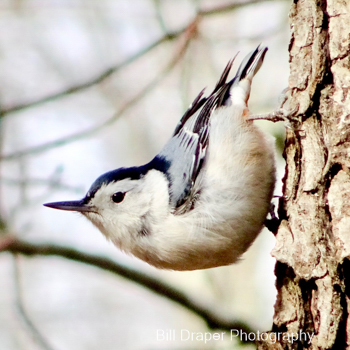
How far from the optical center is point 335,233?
56.5 inches

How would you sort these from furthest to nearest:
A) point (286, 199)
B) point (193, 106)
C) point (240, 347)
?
1. point (193, 106)
2. point (240, 347)
3. point (286, 199)

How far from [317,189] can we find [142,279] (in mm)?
1021

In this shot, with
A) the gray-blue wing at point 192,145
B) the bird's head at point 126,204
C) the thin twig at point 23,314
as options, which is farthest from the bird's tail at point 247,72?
the thin twig at point 23,314

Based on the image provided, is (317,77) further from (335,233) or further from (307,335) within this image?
(307,335)

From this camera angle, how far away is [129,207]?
2094 mm

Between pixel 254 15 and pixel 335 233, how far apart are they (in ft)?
10.6

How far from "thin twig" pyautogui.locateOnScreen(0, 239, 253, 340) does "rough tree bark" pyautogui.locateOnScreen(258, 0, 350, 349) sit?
2.06 feet

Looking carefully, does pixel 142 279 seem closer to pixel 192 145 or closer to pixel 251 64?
pixel 192 145

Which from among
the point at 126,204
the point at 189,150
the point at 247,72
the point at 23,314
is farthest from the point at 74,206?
the point at 247,72

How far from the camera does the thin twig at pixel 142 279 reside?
7.23ft

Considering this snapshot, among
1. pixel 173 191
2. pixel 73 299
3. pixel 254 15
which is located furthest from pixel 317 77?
pixel 73 299

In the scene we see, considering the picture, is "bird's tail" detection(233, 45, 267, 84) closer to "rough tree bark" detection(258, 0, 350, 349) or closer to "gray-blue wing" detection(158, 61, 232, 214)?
"gray-blue wing" detection(158, 61, 232, 214)

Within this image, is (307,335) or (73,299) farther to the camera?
(73,299)

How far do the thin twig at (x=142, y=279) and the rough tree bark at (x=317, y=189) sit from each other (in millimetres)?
629
